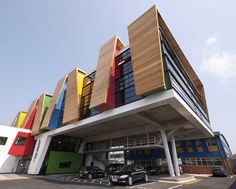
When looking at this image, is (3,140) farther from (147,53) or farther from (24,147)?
(147,53)

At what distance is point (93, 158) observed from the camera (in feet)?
108

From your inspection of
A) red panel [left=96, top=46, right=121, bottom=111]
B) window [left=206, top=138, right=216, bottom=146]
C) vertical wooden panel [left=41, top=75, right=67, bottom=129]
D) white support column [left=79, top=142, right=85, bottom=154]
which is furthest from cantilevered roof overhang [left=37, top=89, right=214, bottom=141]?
white support column [left=79, top=142, right=85, bottom=154]

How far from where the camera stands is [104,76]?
819 inches

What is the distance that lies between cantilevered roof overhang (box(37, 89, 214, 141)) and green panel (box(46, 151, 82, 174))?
3836 mm

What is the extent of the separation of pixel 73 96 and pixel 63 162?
1285 centimetres

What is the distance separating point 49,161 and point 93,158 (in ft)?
28.7

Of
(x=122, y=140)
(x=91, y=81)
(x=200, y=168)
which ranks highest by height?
(x=91, y=81)

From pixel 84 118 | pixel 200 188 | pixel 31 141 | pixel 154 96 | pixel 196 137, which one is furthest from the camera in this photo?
pixel 31 141

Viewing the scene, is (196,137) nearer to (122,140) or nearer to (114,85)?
(122,140)

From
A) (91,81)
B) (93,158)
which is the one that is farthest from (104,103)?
(93,158)

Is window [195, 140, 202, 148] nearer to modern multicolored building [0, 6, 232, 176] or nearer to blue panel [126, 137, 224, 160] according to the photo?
blue panel [126, 137, 224, 160]

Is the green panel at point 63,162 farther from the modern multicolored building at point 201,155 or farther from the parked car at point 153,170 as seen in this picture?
the parked car at point 153,170

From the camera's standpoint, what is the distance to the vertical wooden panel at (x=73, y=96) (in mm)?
24170

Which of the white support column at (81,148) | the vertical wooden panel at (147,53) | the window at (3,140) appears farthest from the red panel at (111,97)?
the window at (3,140)
